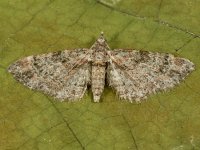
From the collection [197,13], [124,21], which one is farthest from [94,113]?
[197,13]

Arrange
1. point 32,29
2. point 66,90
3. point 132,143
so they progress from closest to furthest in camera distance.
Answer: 1. point 132,143
2. point 66,90
3. point 32,29

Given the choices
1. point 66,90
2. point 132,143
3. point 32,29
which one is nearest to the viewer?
point 132,143

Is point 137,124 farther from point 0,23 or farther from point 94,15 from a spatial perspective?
point 0,23

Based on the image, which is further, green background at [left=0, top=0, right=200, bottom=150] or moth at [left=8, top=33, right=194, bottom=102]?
moth at [left=8, top=33, right=194, bottom=102]

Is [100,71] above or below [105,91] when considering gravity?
above
